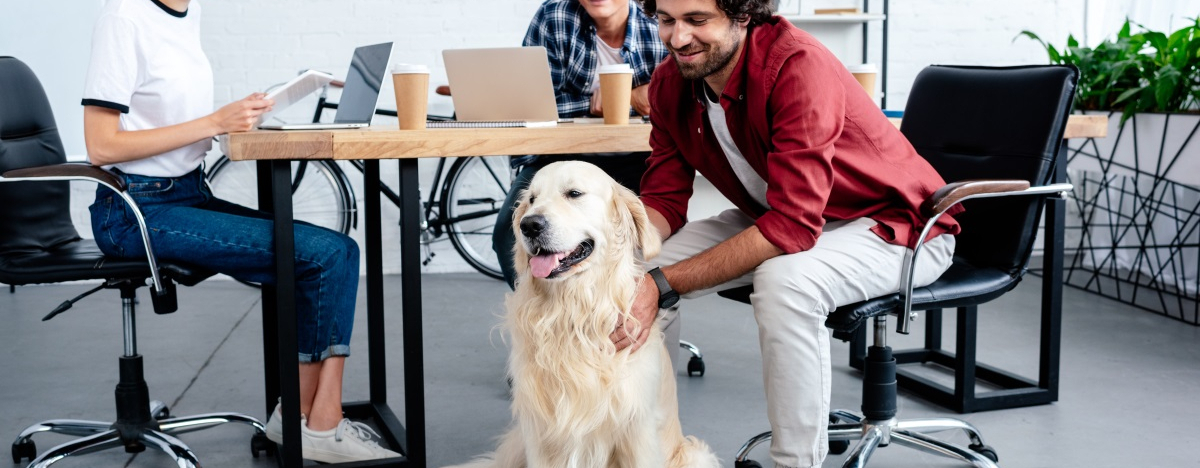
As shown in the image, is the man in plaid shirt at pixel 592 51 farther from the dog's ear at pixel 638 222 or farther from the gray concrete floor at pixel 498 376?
the dog's ear at pixel 638 222

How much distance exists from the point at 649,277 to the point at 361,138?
0.65 meters

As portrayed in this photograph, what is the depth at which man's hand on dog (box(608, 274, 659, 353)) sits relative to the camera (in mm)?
1794

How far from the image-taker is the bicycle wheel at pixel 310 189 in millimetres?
4855

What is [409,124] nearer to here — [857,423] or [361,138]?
[361,138]

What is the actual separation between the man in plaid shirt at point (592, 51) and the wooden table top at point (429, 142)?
620mm

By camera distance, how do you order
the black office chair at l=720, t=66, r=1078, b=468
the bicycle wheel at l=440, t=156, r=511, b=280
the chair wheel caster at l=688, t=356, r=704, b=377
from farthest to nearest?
the bicycle wheel at l=440, t=156, r=511, b=280 < the chair wheel caster at l=688, t=356, r=704, b=377 < the black office chair at l=720, t=66, r=1078, b=468

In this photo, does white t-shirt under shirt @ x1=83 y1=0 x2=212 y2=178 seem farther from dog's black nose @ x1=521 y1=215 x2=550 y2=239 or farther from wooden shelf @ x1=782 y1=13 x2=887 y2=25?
wooden shelf @ x1=782 y1=13 x2=887 y2=25

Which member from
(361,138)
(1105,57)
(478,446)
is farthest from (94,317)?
(1105,57)

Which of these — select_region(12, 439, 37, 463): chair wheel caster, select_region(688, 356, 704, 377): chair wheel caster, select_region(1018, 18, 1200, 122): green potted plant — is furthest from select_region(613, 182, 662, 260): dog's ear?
select_region(1018, 18, 1200, 122): green potted plant

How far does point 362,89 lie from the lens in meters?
2.47

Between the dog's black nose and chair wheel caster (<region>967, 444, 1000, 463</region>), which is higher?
the dog's black nose

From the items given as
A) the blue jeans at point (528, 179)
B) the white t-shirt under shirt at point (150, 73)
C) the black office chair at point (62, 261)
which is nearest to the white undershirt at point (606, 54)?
the blue jeans at point (528, 179)

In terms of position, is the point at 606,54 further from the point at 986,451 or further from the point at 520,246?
the point at 986,451

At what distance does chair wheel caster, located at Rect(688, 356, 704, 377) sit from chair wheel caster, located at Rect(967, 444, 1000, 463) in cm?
97
